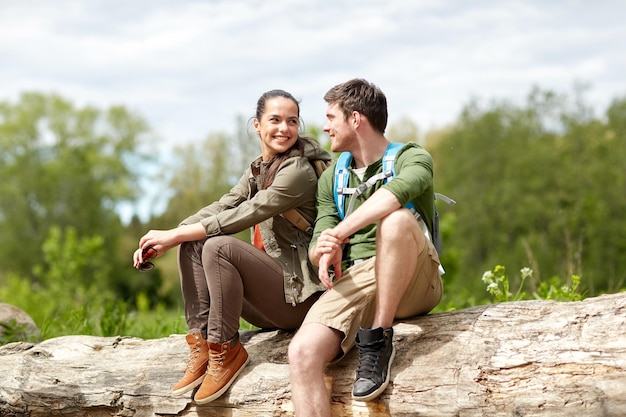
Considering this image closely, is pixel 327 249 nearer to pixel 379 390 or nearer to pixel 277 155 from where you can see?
pixel 379 390

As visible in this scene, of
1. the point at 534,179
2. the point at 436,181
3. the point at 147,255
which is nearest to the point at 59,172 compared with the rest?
the point at 436,181

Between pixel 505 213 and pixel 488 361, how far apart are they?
102 ft

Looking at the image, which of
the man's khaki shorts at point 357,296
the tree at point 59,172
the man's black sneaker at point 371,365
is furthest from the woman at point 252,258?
the tree at point 59,172

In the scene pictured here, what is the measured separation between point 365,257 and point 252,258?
634 mm

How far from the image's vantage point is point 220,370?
410cm

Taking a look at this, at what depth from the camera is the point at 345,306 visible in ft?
12.5

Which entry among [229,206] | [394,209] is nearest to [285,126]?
[229,206]

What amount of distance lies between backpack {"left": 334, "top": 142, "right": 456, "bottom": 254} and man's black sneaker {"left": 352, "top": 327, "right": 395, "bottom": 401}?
26.3 inches

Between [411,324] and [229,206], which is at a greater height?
[229,206]

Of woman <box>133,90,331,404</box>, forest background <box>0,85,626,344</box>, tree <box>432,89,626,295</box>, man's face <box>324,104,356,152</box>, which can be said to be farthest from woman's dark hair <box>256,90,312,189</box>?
tree <box>432,89,626,295</box>

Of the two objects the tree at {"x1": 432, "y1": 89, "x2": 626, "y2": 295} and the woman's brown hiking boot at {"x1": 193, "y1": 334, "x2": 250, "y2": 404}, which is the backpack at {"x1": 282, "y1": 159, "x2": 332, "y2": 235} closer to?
the woman's brown hiking boot at {"x1": 193, "y1": 334, "x2": 250, "y2": 404}

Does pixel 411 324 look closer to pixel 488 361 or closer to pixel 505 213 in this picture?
pixel 488 361

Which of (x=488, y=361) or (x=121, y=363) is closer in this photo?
(x=488, y=361)

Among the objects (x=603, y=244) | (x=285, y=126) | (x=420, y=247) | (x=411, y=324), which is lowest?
(x=603, y=244)
